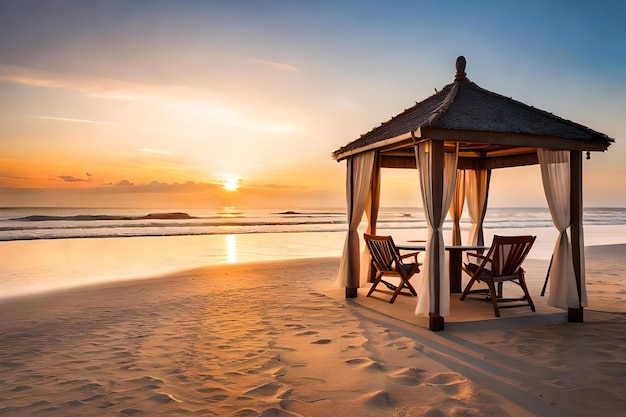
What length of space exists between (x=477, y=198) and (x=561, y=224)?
8.10ft

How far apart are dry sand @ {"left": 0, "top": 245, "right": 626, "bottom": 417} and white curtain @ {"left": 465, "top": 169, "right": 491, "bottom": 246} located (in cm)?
156

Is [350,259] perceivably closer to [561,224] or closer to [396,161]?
[396,161]

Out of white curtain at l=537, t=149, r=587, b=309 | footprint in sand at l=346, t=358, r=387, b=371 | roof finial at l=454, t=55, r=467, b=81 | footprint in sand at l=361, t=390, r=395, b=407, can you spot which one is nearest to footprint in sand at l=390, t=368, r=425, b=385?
footprint in sand at l=346, t=358, r=387, b=371

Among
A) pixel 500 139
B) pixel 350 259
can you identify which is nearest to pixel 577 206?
pixel 500 139

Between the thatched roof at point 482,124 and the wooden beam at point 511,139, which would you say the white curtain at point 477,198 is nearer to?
the thatched roof at point 482,124

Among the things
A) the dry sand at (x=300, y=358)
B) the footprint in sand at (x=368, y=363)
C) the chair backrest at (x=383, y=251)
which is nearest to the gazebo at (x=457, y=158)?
the dry sand at (x=300, y=358)

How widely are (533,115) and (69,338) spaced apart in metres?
6.04

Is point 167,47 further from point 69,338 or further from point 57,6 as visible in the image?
point 69,338

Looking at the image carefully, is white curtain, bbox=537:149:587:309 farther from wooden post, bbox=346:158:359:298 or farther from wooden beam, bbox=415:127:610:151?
wooden post, bbox=346:158:359:298

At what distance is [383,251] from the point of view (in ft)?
19.6

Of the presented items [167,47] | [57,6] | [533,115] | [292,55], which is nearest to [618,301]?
[533,115]

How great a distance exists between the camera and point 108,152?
1930 centimetres

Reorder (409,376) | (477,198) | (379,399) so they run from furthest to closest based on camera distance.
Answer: (477,198) < (409,376) < (379,399)

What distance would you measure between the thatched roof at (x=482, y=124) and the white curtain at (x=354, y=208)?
48 centimetres
